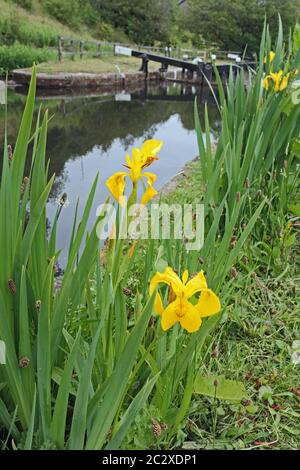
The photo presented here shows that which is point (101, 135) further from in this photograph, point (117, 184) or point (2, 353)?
point (2, 353)

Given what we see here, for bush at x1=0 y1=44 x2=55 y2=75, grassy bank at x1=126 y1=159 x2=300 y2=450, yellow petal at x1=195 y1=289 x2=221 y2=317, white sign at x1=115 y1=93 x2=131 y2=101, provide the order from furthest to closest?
white sign at x1=115 y1=93 x2=131 y2=101, bush at x1=0 y1=44 x2=55 y2=75, grassy bank at x1=126 y1=159 x2=300 y2=450, yellow petal at x1=195 y1=289 x2=221 y2=317

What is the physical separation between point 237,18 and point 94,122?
20.3 m

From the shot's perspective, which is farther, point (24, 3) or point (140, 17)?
point (140, 17)

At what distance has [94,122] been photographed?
23.9 ft

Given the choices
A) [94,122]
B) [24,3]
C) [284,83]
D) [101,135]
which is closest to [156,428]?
[284,83]

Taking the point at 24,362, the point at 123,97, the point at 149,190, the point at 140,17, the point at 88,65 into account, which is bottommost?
the point at 24,362

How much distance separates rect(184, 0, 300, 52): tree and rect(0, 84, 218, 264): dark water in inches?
607

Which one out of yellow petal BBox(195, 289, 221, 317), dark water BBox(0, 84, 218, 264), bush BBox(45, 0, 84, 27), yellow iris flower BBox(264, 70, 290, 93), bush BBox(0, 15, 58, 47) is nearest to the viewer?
yellow petal BBox(195, 289, 221, 317)

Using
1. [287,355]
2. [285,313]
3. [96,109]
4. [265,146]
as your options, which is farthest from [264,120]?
[96,109]

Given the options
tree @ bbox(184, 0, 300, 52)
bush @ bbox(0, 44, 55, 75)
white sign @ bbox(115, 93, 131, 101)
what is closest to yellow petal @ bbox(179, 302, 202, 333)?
white sign @ bbox(115, 93, 131, 101)

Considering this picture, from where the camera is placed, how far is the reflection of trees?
5422mm

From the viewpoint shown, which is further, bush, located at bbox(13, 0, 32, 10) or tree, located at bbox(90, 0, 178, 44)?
tree, located at bbox(90, 0, 178, 44)

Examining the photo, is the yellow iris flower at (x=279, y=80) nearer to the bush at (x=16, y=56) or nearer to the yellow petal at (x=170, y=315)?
the yellow petal at (x=170, y=315)

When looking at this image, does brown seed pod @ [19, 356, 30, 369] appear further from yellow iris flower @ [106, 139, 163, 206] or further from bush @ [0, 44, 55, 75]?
bush @ [0, 44, 55, 75]
